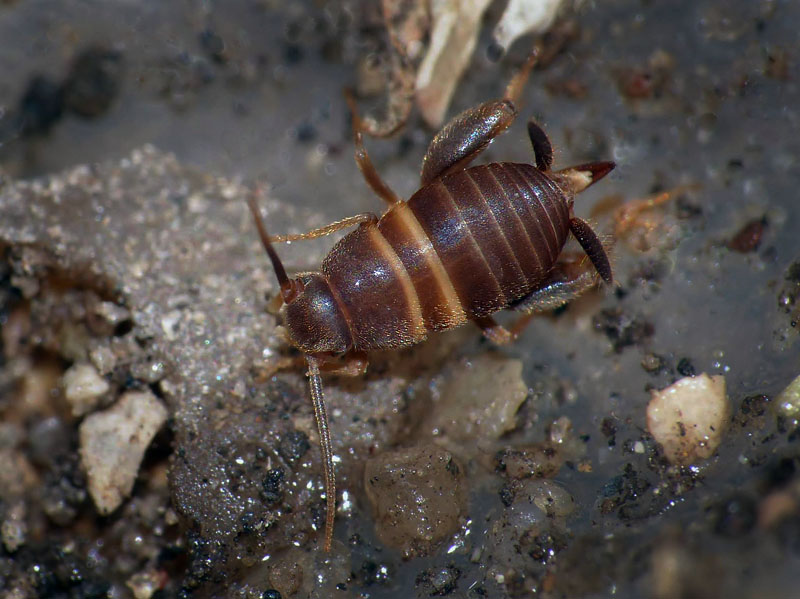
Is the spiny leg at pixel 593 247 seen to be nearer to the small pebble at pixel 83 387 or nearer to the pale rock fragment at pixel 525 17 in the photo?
the pale rock fragment at pixel 525 17

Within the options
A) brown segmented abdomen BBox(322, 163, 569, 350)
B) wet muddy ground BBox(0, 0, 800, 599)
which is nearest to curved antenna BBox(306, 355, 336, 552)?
wet muddy ground BBox(0, 0, 800, 599)

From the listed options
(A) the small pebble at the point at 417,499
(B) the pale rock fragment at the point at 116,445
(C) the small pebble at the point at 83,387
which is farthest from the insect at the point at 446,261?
(C) the small pebble at the point at 83,387

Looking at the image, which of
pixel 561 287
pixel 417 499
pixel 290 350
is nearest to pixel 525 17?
pixel 561 287

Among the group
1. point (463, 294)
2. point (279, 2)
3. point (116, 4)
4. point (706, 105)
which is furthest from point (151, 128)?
point (706, 105)

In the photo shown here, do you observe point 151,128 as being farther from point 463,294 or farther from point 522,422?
point 522,422

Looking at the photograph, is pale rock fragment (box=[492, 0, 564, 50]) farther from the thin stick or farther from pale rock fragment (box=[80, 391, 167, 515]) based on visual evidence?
pale rock fragment (box=[80, 391, 167, 515])

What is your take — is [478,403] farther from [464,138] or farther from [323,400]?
[464,138]
